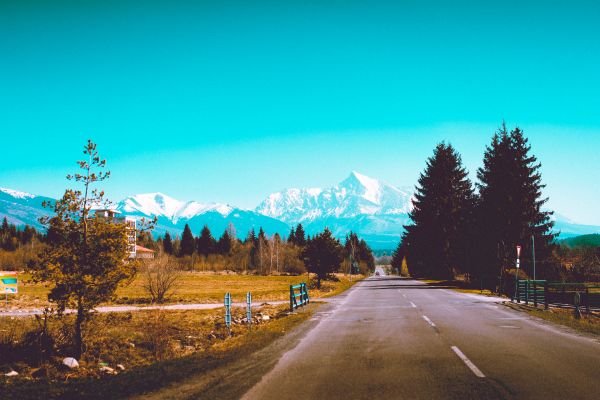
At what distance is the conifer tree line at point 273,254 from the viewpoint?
1636 inches

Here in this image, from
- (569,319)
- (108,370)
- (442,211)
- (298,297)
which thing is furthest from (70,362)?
(442,211)

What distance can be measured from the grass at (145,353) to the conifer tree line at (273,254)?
145 inches

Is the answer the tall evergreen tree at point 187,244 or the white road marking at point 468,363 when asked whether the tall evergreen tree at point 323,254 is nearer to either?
the white road marking at point 468,363

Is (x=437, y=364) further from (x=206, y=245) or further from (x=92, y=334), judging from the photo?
(x=206, y=245)

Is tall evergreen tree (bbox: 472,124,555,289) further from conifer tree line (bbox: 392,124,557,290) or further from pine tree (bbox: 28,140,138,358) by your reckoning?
pine tree (bbox: 28,140,138,358)

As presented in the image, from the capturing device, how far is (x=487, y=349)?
9875 mm

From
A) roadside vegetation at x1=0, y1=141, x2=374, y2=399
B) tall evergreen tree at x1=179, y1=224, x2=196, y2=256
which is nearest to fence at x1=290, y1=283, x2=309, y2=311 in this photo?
→ roadside vegetation at x1=0, y1=141, x2=374, y2=399

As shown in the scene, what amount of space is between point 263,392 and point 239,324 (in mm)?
11829

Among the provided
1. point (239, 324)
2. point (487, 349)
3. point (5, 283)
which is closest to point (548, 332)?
point (487, 349)

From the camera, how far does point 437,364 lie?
8.38m

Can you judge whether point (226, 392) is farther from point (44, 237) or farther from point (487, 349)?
point (44, 237)

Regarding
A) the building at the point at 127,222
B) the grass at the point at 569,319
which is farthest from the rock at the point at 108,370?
the grass at the point at 569,319

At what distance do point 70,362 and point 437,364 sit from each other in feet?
29.5

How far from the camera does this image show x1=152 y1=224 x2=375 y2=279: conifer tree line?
136 ft
